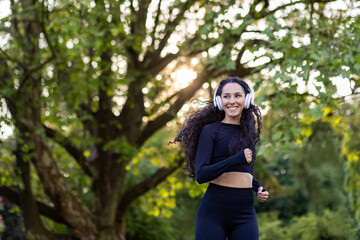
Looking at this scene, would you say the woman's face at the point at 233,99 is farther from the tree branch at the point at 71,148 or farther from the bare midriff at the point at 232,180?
the tree branch at the point at 71,148

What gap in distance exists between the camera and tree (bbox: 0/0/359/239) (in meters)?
6.81

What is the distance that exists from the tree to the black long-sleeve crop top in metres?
3.21

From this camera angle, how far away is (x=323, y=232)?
1292 centimetres

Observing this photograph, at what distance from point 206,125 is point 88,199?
33.8 feet

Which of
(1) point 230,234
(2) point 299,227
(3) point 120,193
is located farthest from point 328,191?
(1) point 230,234

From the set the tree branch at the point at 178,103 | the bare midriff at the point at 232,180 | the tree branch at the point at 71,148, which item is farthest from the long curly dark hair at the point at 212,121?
the tree branch at the point at 71,148

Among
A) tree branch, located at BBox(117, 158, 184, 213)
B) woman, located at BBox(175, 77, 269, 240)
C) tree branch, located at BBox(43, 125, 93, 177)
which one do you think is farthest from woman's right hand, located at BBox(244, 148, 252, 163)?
tree branch, located at BBox(117, 158, 184, 213)

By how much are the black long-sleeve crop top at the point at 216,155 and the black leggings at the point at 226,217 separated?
6.2 inches

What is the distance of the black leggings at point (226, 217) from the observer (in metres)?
2.80

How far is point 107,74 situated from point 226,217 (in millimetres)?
6271

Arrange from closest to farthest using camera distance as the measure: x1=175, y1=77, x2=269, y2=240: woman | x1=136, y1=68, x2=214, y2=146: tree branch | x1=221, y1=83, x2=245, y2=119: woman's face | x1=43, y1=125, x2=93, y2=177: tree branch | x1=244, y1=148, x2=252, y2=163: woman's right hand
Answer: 1. x1=244, y1=148, x2=252, y2=163: woman's right hand
2. x1=175, y1=77, x2=269, y2=240: woman
3. x1=221, y1=83, x2=245, y2=119: woman's face
4. x1=136, y1=68, x2=214, y2=146: tree branch
5. x1=43, y1=125, x2=93, y2=177: tree branch

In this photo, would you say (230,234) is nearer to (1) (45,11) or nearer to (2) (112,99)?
(1) (45,11)

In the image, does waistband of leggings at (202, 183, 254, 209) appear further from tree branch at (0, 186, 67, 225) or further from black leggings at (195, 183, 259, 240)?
tree branch at (0, 186, 67, 225)

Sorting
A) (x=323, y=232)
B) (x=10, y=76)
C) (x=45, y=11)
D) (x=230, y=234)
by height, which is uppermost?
(x=45, y=11)
